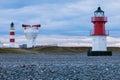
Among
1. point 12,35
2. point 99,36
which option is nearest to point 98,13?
point 99,36

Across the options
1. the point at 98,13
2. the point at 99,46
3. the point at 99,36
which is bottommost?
the point at 99,46

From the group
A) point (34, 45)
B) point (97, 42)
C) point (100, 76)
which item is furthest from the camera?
point (34, 45)

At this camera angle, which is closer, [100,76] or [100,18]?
[100,76]

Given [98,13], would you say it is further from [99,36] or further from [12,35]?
[12,35]

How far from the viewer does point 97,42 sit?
4022 centimetres

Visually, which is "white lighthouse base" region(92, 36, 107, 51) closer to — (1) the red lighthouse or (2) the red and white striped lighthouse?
(1) the red lighthouse

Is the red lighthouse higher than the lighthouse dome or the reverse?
the reverse

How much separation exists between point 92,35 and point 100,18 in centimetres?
172

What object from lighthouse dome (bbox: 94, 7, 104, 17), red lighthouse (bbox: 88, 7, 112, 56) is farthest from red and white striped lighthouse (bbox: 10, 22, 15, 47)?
red lighthouse (bbox: 88, 7, 112, 56)

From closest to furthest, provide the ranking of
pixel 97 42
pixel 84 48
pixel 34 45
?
pixel 97 42 < pixel 34 45 < pixel 84 48

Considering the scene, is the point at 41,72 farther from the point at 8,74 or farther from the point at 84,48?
the point at 84,48

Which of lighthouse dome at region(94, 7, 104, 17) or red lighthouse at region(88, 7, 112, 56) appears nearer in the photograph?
red lighthouse at region(88, 7, 112, 56)

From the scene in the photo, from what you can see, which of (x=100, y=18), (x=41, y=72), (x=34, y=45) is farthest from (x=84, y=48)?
(x=41, y=72)

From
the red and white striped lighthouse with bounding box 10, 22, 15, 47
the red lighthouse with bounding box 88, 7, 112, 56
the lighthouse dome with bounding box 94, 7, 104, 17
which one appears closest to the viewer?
the red lighthouse with bounding box 88, 7, 112, 56
